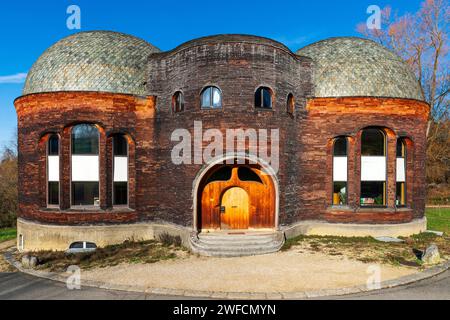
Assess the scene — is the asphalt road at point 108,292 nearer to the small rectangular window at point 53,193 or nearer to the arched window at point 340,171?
the small rectangular window at point 53,193

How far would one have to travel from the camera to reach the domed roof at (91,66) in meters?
13.6

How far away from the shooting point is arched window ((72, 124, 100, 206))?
13.7m

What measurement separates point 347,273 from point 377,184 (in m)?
6.71

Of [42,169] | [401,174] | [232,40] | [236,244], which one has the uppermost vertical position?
[232,40]

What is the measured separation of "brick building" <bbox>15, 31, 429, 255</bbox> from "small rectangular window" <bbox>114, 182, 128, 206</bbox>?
0.04m

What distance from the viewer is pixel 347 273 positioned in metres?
9.36

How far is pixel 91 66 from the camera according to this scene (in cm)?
1384

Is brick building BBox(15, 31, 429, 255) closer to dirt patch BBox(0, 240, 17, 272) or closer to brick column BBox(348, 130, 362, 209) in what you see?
A: brick column BBox(348, 130, 362, 209)

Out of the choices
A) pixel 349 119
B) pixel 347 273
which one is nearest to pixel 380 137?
pixel 349 119

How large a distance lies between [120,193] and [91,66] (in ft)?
18.4

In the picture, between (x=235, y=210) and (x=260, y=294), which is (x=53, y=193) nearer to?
(x=235, y=210)

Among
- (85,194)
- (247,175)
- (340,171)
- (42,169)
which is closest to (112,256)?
(85,194)

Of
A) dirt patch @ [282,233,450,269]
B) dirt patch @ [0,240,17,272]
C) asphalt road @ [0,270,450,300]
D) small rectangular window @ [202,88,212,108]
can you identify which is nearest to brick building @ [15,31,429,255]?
small rectangular window @ [202,88,212,108]
